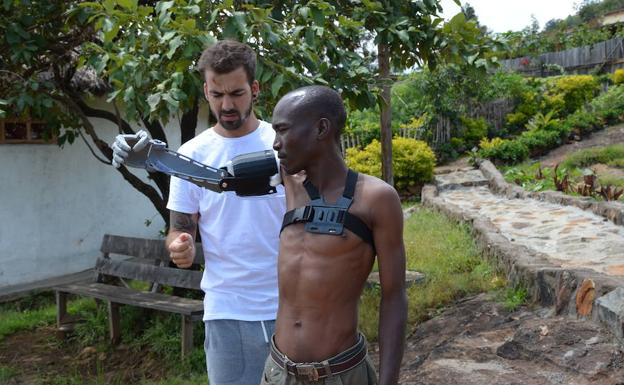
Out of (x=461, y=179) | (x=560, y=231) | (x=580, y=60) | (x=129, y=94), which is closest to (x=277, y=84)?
(x=129, y=94)

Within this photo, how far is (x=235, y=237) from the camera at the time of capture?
2.44 meters

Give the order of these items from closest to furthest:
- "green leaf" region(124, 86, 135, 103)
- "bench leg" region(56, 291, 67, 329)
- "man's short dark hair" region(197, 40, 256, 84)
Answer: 1. "man's short dark hair" region(197, 40, 256, 84)
2. "green leaf" region(124, 86, 135, 103)
3. "bench leg" region(56, 291, 67, 329)

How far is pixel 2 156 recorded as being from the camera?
7.61 m

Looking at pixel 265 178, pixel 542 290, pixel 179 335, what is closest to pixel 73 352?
pixel 179 335

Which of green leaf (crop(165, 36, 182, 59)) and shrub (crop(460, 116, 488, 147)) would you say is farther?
shrub (crop(460, 116, 488, 147))

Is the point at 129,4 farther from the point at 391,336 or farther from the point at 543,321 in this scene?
the point at 543,321

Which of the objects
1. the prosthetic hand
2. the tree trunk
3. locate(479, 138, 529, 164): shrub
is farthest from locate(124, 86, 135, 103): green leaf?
locate(479, 138, 529, 164): shrub

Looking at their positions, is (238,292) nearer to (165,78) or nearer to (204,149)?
(204,149)

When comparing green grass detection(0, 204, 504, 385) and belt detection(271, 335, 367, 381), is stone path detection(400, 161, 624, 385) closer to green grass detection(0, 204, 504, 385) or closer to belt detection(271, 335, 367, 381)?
green grass detection(0, 204, 504, 385)

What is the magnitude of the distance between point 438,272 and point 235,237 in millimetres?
4282

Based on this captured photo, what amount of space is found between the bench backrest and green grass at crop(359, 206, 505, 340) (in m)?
1.40

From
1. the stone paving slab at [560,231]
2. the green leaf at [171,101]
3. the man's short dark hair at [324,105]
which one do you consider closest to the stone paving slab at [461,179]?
the stone paving slab at [560,231]

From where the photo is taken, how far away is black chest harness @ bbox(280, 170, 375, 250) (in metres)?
1.93

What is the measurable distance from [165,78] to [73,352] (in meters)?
3.08
